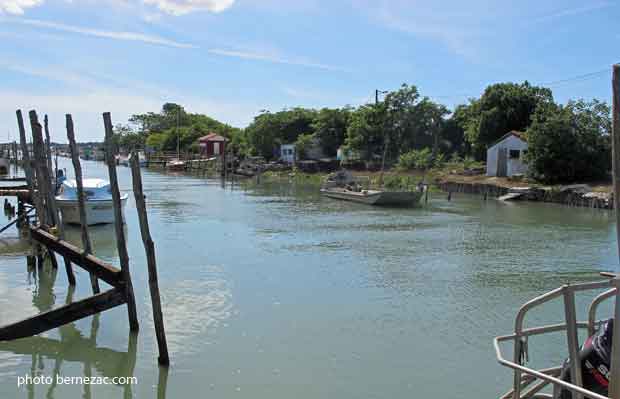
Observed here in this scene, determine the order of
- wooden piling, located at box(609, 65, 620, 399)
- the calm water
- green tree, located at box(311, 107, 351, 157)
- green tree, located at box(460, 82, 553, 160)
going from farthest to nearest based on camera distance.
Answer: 1. green tree, located at box(311, 107, 351, 157)
2. green tree, located at box(460, 82, 553, 160)
3. the calm water
4. wooden piling, located at box(609, 65, 620, 399)

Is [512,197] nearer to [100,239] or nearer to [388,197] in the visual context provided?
[388,197]

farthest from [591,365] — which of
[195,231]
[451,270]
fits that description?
[195,231]

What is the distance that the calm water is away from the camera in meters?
8.95

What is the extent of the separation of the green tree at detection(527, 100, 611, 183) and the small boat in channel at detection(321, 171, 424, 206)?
10291mm

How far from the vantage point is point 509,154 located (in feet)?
155

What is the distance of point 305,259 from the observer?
18.7 meters

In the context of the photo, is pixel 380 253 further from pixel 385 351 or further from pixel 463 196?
pixel 463 196

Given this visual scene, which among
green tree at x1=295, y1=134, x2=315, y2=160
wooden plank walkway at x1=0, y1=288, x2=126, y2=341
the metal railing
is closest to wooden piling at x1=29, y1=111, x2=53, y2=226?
wooden plank walkway at x1=0, y1=288, x2=126, y2=341

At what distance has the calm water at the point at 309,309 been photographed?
8945 millimetres

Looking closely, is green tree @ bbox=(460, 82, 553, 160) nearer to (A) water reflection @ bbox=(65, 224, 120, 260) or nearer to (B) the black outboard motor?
(A) water reflection @ bbox=(65, 224, 120, 260)

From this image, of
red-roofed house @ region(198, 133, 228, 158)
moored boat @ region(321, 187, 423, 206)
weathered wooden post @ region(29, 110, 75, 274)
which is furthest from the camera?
red-roofed house @ region(198, 133, 228, 158)

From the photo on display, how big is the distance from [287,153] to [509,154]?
36.2m

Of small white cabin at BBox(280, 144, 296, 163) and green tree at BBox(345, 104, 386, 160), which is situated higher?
green tree at BBox(345, 104, 386, 160)

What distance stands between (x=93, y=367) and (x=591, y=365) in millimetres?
7425
